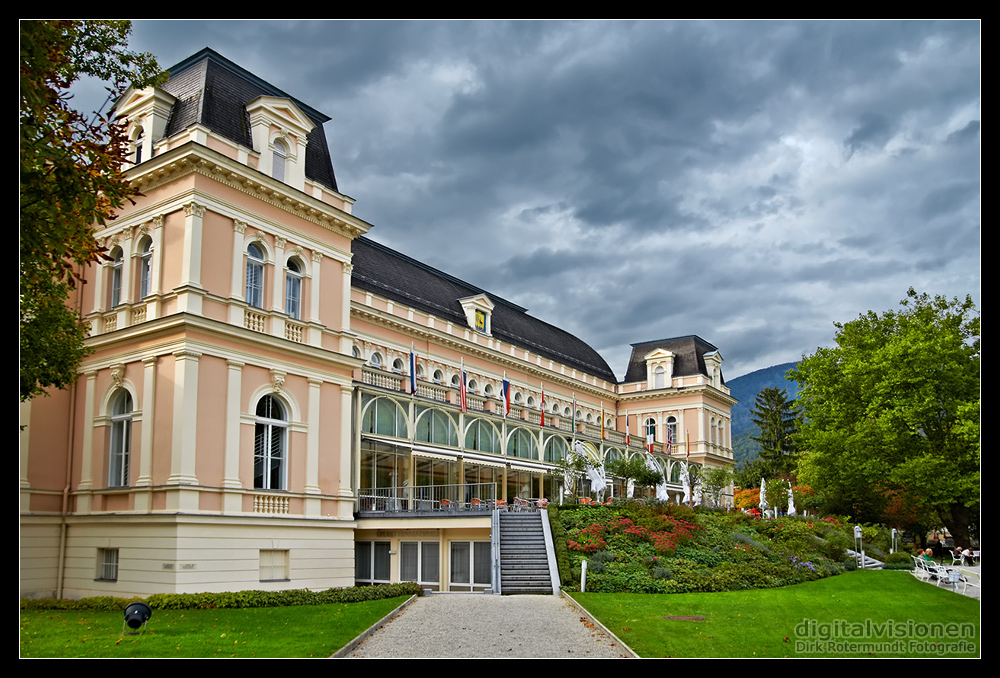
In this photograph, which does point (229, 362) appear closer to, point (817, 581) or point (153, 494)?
point (153, 494)

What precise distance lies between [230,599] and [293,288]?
10.7 metres

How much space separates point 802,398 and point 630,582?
18753mm

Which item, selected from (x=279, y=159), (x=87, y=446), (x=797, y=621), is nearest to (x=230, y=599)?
(x=87, y=446)

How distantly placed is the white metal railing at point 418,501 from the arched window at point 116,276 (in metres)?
10.4

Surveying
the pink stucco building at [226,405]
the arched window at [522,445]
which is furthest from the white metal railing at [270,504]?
the arched window at [522,445]

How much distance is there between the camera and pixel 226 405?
2670 centimetres

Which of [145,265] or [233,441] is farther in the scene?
[145,265]

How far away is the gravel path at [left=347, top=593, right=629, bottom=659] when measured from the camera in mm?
15828

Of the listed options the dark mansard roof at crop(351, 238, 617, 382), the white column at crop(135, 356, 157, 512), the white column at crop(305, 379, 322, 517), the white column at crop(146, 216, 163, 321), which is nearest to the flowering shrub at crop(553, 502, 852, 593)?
the white column at crop(305, 379, 322, 517)

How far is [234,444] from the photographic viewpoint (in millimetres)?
26766

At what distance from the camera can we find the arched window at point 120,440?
89.7 feet

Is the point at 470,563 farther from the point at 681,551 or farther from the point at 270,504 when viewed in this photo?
the point at 270,504

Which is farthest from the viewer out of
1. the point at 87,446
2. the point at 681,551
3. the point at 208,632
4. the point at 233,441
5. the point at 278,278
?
the point at 681,551
